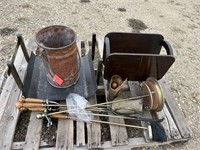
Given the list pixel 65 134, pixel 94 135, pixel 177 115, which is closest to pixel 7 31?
pixel 65 134

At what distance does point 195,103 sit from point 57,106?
5.57 ft

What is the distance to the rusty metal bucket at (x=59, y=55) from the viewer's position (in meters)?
1.89

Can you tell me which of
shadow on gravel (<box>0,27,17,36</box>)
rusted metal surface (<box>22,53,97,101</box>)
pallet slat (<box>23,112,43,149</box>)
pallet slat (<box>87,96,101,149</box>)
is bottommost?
shadow on gravel (<box>0,27,17,36</box>)

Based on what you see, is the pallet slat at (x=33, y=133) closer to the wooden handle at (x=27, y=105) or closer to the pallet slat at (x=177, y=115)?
the wooden handle at (x=27, y=105)

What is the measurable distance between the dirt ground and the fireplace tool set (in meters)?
0.73

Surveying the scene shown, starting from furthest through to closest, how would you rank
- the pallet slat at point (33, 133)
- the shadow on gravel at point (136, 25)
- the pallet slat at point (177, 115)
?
the shadow on gravel at point (136, 25), the pallet slat at point (177, 115), the pallet slat at point (33, 133)

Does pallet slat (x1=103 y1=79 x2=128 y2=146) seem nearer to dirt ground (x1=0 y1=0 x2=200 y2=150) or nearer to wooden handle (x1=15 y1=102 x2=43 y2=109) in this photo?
wooden handle (x1=15 y1=102 x2=43 y2=109)

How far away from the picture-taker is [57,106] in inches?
80.1

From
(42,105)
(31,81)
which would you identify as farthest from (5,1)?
(42,105)

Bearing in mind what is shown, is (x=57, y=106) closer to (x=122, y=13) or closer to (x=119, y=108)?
(x=119, y=108)

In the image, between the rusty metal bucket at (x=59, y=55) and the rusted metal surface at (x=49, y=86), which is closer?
the rusty metal bucket at (x=59, y=55)

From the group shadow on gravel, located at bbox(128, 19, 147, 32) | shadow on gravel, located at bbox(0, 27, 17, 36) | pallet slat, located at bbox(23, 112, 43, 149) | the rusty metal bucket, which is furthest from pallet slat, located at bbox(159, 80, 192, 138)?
shadow on gravel, located at bbox(0, 27, 17, 36)

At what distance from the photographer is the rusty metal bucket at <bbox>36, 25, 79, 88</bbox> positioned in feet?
6.19

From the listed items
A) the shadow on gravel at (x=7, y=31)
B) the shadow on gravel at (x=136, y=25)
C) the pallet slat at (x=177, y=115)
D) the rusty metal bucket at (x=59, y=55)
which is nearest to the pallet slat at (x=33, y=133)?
the rusty metal bucket at (x=59, y=55)
